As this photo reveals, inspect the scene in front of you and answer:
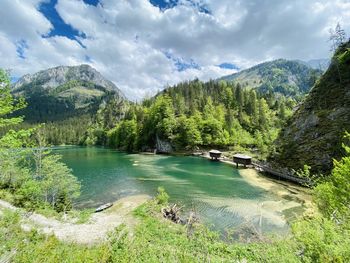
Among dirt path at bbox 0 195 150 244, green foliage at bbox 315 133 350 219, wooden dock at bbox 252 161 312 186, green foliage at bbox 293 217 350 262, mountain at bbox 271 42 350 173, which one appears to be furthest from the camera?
wooden dock at bbox 252 161 312 186

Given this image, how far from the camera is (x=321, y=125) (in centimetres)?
4697

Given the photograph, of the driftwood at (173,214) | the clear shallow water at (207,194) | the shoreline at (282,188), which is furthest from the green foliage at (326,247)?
the shoreline at (282,188)

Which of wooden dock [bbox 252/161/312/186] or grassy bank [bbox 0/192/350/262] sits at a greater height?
grassy bank [bbox 0/192/350/262]

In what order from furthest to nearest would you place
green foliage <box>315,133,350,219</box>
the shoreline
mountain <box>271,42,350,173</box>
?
mountain <box>271,42,350,173</box> → the shoreline → green foliage <box>315,133,350,219</box>

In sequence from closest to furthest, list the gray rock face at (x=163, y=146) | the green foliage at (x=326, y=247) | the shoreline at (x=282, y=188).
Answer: the green foliage at (x=326, y=247), the shoreline at (x=282, y=188), the gray rock face at (x=163, y=146)

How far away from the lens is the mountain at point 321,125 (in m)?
41.8

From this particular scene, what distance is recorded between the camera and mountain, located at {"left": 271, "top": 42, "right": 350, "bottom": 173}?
137ft

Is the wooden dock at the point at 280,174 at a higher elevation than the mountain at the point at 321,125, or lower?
lower

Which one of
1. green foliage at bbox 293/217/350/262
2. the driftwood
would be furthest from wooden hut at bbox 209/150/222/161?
green foliage at bbox 293/217/350/262

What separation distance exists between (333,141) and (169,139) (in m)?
73.8

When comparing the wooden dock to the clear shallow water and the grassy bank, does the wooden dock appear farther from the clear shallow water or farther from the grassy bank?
the grassy bank

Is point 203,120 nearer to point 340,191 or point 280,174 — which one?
point 280,174

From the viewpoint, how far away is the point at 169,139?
108 m

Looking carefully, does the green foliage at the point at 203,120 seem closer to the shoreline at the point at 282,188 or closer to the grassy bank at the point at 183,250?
the shoreline at the point at 282,188
